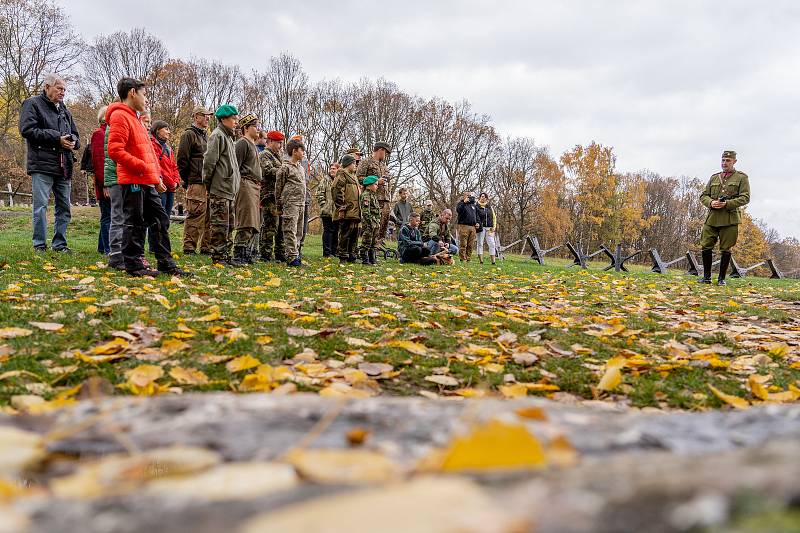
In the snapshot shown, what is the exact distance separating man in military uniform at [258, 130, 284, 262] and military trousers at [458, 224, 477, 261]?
635cm

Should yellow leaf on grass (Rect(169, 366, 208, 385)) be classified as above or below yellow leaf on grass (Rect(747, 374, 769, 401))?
below

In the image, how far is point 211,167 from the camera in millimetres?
6605

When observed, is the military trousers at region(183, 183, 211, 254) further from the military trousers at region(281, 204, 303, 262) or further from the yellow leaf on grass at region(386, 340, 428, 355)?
the yellow leaf on grass at region(386, 340, 428, 355)

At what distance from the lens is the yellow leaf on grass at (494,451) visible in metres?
0.59

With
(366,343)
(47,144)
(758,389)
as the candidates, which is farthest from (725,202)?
(47,144)

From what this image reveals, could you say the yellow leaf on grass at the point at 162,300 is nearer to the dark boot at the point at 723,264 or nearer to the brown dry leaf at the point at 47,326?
the brown dry leaf at the point at 47,326

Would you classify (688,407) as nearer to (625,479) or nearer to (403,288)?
(625,479)

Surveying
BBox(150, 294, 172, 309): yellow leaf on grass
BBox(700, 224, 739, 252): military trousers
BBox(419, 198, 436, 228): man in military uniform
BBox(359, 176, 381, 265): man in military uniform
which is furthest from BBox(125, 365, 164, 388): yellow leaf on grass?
BBox(419, 198, 436, 228): man in military uniform

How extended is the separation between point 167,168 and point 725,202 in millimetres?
9516

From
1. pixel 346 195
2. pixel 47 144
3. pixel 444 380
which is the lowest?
pixel 444 380

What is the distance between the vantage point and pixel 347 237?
9609mm

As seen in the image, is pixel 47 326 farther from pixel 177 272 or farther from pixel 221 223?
pixel 221 223

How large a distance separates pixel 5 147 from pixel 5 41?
9.68m

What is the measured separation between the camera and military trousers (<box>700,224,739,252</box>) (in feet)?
28.6
